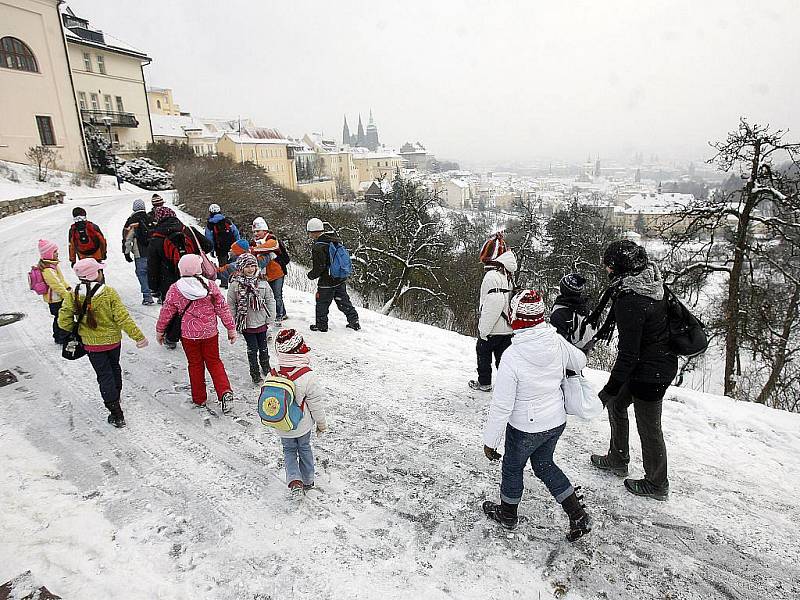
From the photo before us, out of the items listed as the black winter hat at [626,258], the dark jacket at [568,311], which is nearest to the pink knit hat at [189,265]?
the dark jacket at [568,311]

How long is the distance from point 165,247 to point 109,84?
4387 centimetres

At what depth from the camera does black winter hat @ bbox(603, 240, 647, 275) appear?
3.47 meters

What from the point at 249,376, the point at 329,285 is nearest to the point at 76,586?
the point at 249,376

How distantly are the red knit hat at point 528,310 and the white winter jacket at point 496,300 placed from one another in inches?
76.8

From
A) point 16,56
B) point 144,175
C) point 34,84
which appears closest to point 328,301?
point 144,175

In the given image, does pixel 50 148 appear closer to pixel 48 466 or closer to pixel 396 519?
pixel 48 466

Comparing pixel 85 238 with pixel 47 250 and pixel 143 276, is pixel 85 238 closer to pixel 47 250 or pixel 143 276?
pixel 143 276

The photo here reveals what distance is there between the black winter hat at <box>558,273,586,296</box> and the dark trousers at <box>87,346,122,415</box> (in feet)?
15.3

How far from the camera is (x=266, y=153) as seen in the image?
228ft

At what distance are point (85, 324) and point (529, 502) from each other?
4.67 metres

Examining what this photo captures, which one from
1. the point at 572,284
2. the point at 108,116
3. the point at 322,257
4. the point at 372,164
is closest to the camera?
the point at 572,284

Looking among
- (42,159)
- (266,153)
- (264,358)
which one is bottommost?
(264,358)

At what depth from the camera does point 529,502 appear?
3.79m

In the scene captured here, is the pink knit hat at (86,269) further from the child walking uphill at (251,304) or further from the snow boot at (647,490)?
the snow boot at (647,490)
